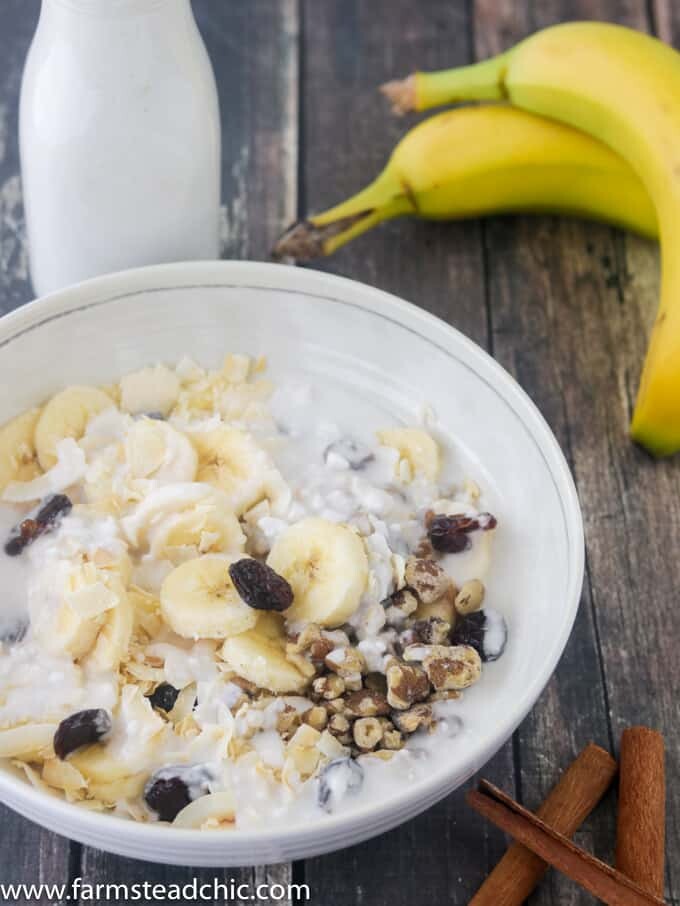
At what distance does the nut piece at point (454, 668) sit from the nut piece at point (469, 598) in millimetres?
62

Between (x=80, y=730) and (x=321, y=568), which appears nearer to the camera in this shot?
(x=80, y=730)

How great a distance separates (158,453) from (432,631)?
13.4 inches

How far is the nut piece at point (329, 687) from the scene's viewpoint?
109cm

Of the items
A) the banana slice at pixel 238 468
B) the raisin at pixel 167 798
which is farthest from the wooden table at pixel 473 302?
the banana slice at pixel 238 468

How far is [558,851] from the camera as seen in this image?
1063mm

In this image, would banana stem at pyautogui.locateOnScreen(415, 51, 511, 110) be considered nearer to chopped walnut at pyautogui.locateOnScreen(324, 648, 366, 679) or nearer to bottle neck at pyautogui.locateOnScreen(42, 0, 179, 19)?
bottle neck at pyautogui.locateOnScreen(42, 0, 179, 19)

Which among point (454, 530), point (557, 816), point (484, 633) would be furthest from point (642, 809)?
point (454, 530)

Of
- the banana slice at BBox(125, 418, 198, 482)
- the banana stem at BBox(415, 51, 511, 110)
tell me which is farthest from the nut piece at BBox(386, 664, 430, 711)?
the banana stem at BBox(415, 51, 511, 110)

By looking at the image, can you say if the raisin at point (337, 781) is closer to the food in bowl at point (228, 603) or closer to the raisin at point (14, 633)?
the food in bowl at point (228, 603)

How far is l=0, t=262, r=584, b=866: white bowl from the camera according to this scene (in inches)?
46.2

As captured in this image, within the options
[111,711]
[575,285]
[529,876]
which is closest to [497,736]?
[529,876]

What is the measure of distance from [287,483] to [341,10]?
0.94m

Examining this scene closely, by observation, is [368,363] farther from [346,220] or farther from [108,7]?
[108,7]

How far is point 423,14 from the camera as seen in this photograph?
1.88 m
